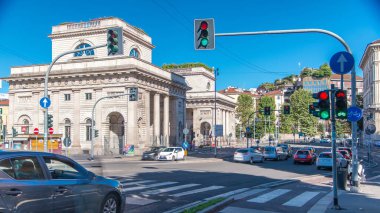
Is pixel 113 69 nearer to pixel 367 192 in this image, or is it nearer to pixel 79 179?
pixel 367 192

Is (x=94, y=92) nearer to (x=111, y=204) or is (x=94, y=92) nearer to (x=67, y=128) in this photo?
(x=67, y=128)

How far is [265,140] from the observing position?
123m

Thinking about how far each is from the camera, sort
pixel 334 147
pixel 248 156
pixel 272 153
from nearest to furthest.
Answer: pixel 334 147
pixel 248 156
pixel 272 153

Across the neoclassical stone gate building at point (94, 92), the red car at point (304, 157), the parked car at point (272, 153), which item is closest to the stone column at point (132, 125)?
the neoclassical stone gate building at point (94, 92)

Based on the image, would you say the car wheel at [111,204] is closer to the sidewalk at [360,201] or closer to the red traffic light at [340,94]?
the sidewalk at [360,201]

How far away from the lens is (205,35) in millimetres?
14539

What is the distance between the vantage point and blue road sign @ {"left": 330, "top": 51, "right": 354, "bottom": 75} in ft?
40.7

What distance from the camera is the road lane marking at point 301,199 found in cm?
1237

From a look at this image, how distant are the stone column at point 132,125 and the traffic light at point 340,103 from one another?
41705 mm

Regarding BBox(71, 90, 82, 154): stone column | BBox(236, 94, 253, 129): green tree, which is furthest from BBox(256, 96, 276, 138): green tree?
BBox(71, 90, 82, 154): stone column

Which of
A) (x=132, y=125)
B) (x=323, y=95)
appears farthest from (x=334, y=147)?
(x=132, y=125)

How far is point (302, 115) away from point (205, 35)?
4263 inches

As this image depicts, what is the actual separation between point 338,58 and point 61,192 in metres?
8.97

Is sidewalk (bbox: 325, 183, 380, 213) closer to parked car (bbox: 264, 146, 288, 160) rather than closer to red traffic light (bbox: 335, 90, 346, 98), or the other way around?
red traffic light (bbox: 335, 90, 346, 98)
